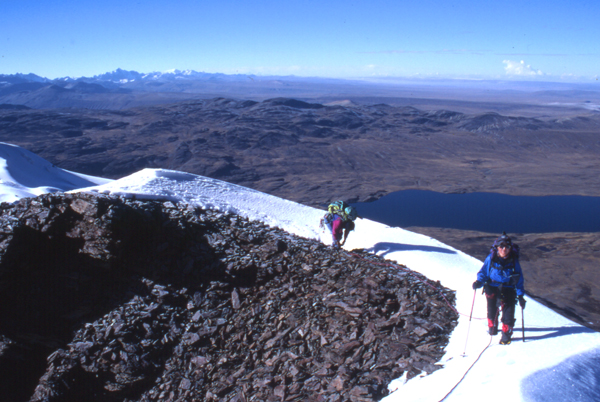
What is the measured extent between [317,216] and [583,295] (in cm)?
1218

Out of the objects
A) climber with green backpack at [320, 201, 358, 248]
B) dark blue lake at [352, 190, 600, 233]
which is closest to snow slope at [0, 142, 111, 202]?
climber with green backpack at [320, 201, 358, 248]

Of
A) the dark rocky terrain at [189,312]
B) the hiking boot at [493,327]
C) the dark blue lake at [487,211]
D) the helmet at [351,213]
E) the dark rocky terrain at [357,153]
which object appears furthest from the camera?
the dark blue lake at [487,211]

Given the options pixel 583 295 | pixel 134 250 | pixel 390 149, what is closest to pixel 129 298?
pixel 134 250

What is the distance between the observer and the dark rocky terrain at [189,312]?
461 centimetres

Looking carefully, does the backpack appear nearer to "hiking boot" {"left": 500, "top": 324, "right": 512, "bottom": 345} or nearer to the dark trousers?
the dark trousers

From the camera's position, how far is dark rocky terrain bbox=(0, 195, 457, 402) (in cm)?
461

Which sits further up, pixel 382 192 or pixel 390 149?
pixel 390 149

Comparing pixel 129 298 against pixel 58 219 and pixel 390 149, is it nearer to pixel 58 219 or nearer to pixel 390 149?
pixel 58 219

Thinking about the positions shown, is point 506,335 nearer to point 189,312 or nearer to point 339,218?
point 339,218

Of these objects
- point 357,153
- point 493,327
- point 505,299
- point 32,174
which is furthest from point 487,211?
point 32,174

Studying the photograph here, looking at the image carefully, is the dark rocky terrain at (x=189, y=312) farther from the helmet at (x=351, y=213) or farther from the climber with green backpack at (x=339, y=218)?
the helmet at (x=351, y=213)

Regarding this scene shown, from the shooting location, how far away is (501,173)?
39.5 meters

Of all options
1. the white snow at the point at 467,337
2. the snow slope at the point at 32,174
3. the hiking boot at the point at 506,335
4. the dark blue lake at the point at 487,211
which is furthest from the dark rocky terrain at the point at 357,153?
the snow slope at the point at 32,174

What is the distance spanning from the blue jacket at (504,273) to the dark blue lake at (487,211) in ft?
73.2
